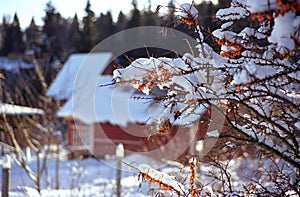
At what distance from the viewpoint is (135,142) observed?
42.7ft

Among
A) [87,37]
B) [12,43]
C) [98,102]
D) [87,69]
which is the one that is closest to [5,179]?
[98,102]

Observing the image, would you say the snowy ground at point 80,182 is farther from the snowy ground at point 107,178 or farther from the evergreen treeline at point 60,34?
the evergreen treeline at point 60,34

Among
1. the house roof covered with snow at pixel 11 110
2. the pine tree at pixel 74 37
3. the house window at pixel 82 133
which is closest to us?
the house roof covered with snow at pixel 11 110

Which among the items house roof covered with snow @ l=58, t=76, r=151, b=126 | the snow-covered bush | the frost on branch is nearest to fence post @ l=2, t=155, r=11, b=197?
the frost on branch

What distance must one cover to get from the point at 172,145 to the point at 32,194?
18.5 feet

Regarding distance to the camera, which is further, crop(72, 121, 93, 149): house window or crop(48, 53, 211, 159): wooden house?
crop(72, 121, 93, 149): house window

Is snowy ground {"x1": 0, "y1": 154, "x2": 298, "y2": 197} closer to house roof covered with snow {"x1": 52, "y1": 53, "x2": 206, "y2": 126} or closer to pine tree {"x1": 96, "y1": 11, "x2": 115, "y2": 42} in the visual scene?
house roof covered with snow {"x1": 52, "y1": 53, "x2": 206, "y2": 126}

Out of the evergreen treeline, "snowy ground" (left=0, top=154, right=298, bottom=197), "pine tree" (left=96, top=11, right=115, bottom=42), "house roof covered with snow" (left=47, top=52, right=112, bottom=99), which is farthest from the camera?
"pine tree" (left=96, top=11, right=115, bottom=42)

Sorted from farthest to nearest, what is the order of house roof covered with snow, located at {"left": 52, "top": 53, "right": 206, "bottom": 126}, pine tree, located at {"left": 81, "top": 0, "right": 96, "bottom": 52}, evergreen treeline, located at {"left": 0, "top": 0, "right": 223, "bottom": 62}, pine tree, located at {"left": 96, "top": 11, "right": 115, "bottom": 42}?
pine tree, located at {"left": 96, "top": 11, "right": 115, "bottom": 42}, evergreen treeline, located at {"left": 0, "top": 0, "right": 223, "bottom": 62}, pine tree, located at {"left": 81, "top": 0, "right": 96, "bottom": 52}, house roof covered with snow, located at {"left": 52, "top": 53, "right": 206, "bottom": 126}

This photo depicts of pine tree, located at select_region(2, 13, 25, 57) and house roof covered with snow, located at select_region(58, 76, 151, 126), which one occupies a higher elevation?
pine tree, located at select_region(2, 13, 25, 57)

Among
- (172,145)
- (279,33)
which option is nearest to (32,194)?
(279,33)

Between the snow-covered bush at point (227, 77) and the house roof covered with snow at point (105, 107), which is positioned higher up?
the snow-covered bush at point (227, 77)

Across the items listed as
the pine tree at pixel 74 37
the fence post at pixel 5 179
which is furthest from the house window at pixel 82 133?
the pine tree at pixel 74 37

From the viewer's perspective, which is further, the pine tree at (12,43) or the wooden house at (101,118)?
the pine tree at (12,43)
